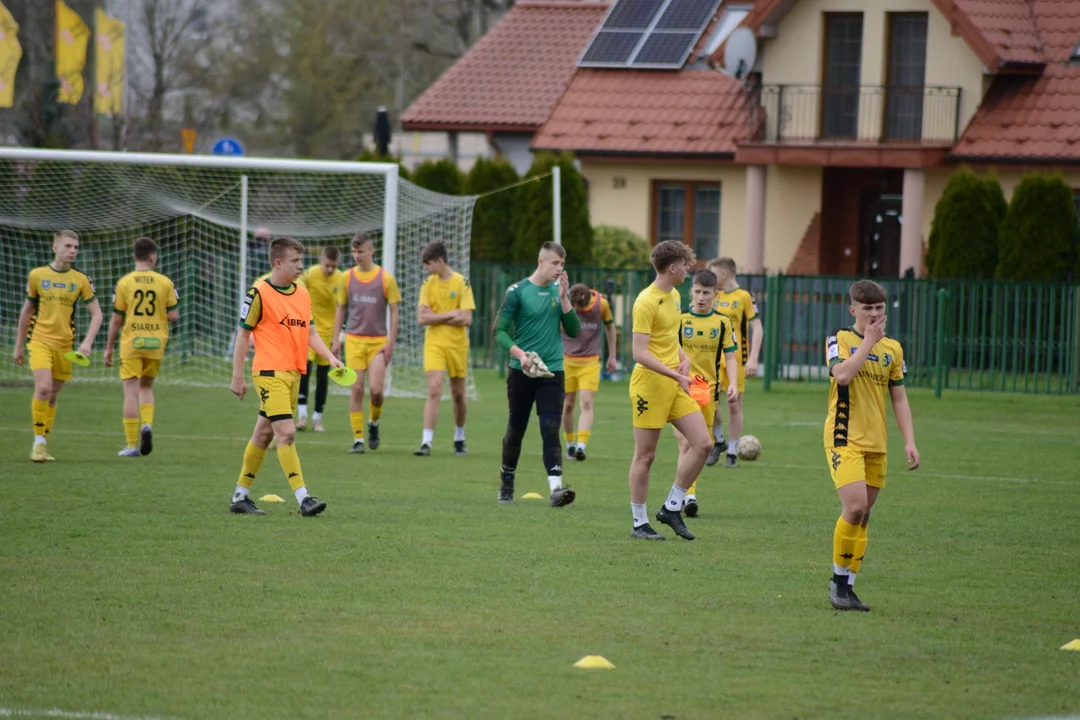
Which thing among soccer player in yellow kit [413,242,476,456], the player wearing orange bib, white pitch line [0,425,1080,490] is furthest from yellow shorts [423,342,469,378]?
the player wearing orange bib

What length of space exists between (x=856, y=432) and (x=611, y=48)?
2741cm

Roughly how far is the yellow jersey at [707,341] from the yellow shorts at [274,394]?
3.64 m

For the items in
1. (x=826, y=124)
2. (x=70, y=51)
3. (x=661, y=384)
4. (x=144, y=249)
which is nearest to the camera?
(x=661, y=384)

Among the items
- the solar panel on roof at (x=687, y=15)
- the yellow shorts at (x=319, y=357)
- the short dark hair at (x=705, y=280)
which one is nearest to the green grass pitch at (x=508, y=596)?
the short dark hair at (x=705, y=280)

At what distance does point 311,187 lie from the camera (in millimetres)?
30781

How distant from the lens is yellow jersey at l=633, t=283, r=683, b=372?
403 inches

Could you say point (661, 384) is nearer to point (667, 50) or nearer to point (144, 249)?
point (144, 249)

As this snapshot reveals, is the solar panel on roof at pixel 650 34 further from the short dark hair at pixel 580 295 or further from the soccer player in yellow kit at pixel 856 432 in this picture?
the soccer player in yellow kit at pixel 856 432

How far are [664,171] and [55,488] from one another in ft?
74.3

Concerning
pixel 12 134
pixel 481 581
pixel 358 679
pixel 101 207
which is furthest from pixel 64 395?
pixel 358 679

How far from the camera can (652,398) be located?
10.2 m

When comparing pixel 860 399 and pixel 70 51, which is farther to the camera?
pixel 70 51

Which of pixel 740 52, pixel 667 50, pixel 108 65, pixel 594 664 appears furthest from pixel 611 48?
pixel 594 664

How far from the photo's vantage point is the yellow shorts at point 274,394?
10.9 meters
